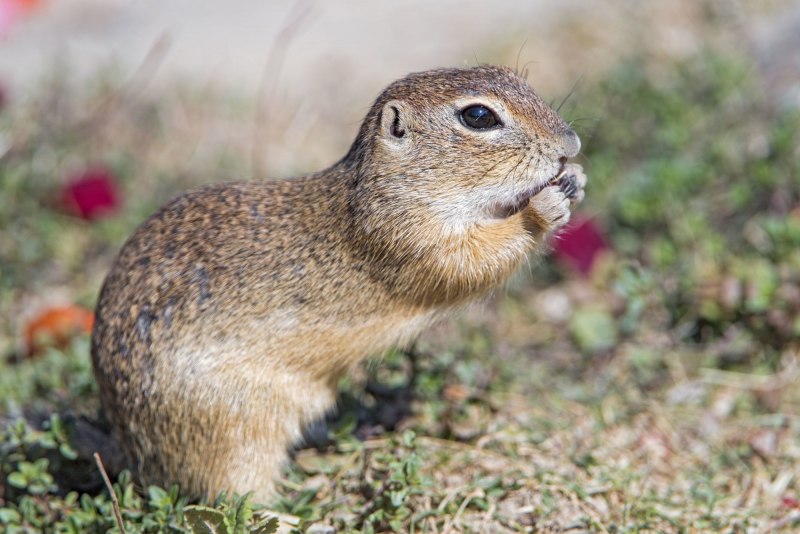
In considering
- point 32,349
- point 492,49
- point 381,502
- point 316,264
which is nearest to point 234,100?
point 492,49

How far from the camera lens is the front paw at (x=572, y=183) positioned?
11.4ft

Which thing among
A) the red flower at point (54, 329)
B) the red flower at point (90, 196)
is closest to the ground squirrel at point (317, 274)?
the red flower at point (54, 329)

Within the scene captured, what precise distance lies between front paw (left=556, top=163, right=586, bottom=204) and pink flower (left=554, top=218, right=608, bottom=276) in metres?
1.75

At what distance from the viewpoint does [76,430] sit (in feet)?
11.7

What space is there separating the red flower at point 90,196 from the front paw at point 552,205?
10.5ft

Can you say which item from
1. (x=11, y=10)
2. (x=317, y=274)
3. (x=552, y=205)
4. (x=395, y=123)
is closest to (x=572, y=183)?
(x=552, y=205)

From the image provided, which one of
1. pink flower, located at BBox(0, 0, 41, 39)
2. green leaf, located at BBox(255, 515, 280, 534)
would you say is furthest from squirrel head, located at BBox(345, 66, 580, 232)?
pink flower, located at BBox(0, 0, 41, 39)

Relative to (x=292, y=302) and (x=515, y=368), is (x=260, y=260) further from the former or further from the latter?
(x=515, y=368)

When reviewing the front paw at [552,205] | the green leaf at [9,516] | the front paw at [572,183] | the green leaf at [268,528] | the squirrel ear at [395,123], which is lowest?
the green leaf at [9,516]

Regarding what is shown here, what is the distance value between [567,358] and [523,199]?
157 cm

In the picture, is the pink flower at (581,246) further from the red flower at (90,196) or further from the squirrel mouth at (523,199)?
the red flower at (90,196)

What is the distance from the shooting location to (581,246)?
208 inches

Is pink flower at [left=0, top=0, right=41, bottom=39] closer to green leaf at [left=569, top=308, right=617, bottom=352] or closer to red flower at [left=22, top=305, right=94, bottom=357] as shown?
red flower at [left=22, top=305, right=94, bottom=357]

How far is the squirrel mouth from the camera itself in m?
3.44
